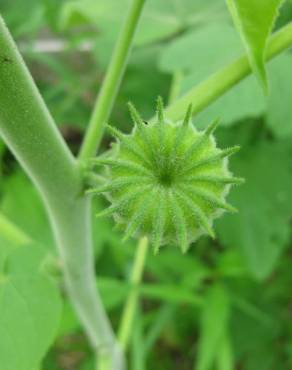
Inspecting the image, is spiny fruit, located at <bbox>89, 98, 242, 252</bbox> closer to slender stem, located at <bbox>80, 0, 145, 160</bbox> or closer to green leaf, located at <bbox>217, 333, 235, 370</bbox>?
slender stem, located at <bbox>80, 0, 145, 160</bbox>

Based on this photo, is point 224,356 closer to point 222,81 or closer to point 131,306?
point 131,306

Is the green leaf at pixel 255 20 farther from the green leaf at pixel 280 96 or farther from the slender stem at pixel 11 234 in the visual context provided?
the green leaf at pixel 280 96

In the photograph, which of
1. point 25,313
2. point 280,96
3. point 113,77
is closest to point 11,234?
point 25,313

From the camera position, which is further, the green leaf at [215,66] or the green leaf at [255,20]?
the green leaf at [215,66]

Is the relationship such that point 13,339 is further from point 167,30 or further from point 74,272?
point 167,30

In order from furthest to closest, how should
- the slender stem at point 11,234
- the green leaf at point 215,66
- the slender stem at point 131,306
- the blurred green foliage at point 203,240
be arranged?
the blurred green foliage at point 203,240 → the slender stem at point 131,306 → the green leaf at point 215,66 → the slender stem at point 11,234

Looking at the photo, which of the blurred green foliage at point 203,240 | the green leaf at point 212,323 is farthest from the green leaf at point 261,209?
the green leaf at point 212,323
